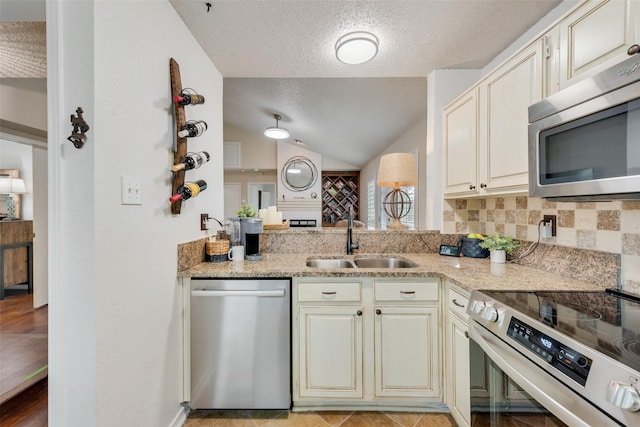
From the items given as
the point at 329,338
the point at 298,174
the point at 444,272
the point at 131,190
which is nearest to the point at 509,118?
the point at 444,272

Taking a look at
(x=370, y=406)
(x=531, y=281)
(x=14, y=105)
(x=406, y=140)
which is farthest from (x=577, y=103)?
(x=14, y=105)

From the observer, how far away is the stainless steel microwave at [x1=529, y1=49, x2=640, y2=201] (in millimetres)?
782

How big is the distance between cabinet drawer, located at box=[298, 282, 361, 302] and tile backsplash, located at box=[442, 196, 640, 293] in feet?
3.44

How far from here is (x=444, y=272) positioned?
4.99ft

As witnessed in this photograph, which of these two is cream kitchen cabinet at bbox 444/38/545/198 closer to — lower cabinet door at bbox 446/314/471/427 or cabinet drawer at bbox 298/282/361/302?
lower cabinet door at bbox 446/314/471/427

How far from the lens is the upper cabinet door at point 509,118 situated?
4.15 ft

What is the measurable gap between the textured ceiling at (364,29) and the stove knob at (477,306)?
157 cm

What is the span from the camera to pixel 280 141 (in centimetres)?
543

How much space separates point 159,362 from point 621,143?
6.76 feet

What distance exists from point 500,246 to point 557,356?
46.2 inches

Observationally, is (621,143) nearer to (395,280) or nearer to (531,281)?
(531,281)

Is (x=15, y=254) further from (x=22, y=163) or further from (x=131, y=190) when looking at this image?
(x=131, y=190)

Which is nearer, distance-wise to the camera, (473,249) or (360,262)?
(473,249)

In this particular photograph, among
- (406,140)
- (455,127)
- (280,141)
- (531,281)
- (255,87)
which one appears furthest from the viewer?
(280,141)
